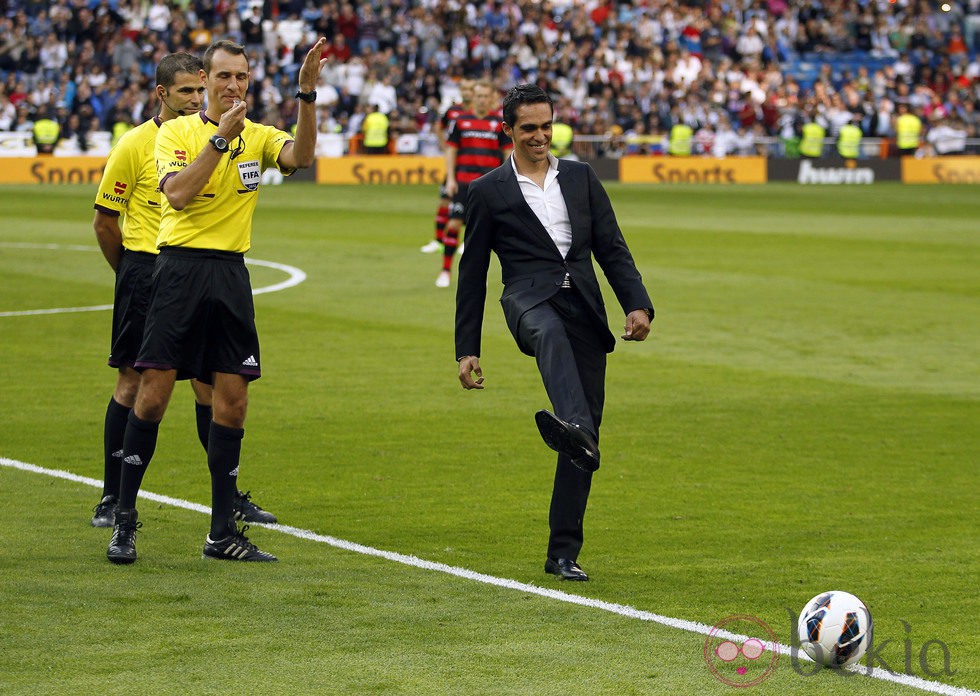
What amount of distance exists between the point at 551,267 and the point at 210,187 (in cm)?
145

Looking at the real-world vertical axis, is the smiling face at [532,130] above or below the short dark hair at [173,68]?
below

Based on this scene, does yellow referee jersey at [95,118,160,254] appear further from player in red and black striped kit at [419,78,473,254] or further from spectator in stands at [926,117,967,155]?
spectator in stands at [926,117,967,155]

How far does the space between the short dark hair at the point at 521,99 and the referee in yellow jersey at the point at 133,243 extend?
1697mm

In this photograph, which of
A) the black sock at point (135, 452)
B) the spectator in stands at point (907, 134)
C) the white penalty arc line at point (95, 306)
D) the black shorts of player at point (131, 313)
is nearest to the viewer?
the black sock at point (135, 452)

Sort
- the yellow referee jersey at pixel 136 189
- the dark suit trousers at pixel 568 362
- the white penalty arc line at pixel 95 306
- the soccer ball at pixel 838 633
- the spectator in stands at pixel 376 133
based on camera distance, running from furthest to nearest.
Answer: the spectator in stands at pixel 376 133 → the white penalty arc line at pixel 95 306 → the yellow referee jersey at pixel 136 189 → the dark suit trousers at pixel 568 362 → the soccer ball at pixel 838 633

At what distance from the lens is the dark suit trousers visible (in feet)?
21.4

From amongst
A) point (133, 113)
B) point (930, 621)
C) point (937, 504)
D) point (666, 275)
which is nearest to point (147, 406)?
point (930, 621)

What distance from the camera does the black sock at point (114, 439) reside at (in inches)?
308

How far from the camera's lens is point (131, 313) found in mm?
7785

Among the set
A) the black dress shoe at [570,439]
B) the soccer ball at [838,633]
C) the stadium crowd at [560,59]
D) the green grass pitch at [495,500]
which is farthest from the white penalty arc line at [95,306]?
the stadium crowd at [560,59]

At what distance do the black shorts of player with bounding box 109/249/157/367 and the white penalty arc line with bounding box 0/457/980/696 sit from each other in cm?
80

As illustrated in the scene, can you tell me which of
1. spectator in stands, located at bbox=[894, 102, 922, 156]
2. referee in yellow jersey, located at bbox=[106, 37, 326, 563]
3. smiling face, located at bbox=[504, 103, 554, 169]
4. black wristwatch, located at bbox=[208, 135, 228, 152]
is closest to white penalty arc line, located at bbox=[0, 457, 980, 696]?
referee in yellow jersey, located at bbox=[106, 37, 326, 563]

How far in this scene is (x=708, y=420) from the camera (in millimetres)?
10695

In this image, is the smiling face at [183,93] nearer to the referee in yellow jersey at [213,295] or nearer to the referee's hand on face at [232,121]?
the referee in yellow jersey at [213,295]
